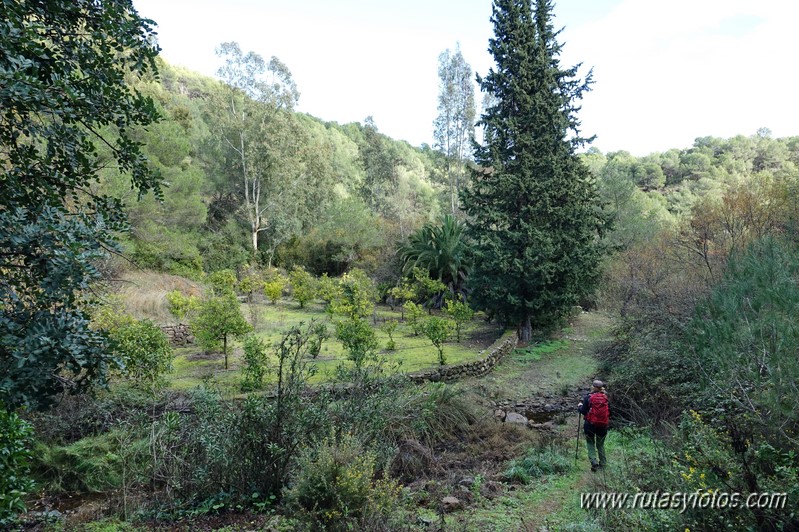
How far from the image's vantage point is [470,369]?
1155 centimetres

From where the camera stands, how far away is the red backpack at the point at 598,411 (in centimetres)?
650

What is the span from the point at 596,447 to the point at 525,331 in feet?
29.2

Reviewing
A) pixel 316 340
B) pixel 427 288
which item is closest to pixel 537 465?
pixel 316 340

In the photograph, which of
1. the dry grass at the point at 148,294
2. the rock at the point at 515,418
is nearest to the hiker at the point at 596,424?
the rock at the point at 515,418

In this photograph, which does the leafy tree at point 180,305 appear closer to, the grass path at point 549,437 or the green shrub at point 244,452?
the grass path at point 549,437

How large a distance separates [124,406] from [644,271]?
13.5m

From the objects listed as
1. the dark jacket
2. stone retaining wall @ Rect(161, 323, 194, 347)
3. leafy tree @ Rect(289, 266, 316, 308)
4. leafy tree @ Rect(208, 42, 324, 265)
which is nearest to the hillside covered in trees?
leafy tree @ Rect(289, 266, 316, 308)

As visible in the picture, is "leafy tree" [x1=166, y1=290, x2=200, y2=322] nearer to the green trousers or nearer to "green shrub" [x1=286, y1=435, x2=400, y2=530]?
"green shrub" [x1=286, y1=435, x2=400, y2=530]

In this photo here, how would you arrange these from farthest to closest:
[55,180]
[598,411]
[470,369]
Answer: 1. [470,369]
2. [598,411]
3. [55,180]

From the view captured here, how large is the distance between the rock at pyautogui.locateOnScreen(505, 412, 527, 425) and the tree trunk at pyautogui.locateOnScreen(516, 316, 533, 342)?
6.57m

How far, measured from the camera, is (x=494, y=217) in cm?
1433

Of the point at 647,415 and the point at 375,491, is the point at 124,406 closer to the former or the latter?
the point at 375,491

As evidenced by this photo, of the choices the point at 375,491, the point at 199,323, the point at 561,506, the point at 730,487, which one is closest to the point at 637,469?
the point at 561,506

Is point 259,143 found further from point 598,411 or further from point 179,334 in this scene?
point 598,411
